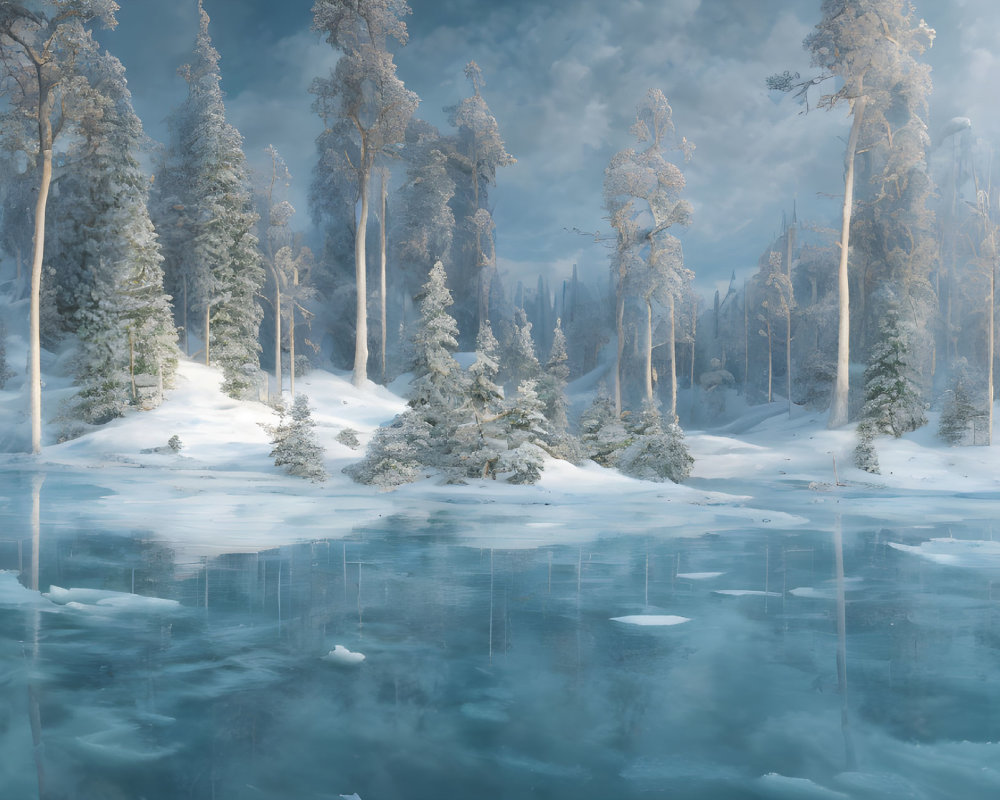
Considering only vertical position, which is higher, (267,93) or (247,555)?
(267,93)

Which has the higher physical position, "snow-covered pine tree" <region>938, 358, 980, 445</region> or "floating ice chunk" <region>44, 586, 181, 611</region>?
"snow-covered pine tree" <region>938, 358, 980, 445</region>

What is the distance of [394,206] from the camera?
47.5 m

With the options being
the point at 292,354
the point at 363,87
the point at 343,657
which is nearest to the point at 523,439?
the point at 343,657

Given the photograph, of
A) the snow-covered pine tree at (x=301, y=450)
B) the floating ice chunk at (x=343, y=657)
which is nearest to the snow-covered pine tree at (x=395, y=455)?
the snow-covered pine tree at (x=301, y=450)

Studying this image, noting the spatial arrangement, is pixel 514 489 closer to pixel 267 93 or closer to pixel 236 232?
pixel 236 232

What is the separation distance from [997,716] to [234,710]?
499 centimetres

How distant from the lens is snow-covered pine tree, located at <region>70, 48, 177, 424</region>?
25.7 metres

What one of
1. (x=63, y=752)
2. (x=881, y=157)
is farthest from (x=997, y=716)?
(x=881, y=157)

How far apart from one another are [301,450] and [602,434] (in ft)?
29.8

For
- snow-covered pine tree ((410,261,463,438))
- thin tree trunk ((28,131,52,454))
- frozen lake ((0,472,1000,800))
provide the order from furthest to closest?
thin tree trunk ((28,131,52,454))
snow-covered pine tree ((410,261,463,438))
frozen lake ((0,472,1000,800))

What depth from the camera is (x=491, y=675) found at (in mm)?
5617

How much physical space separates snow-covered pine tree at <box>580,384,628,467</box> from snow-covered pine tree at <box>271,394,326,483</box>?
319 inches

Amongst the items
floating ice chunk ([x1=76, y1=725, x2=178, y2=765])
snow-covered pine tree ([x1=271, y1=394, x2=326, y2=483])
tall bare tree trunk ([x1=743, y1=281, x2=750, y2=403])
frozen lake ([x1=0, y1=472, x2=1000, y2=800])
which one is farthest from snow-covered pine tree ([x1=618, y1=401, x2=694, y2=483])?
tall bare tree trunk ([x1=743, y1=281, x2=750, y2=403])

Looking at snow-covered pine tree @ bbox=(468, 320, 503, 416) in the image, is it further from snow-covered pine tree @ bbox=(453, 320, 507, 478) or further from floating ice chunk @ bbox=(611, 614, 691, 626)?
floating ice chunk @ bbox=(611, 614, 691, 626)
